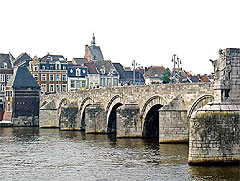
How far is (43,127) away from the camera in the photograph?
87.6 meters

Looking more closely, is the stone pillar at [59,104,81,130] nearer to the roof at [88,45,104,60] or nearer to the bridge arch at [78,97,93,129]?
→ the bridge arch at [78,97,93,129]

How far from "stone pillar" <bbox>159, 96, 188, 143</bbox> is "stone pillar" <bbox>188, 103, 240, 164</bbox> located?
12657mm

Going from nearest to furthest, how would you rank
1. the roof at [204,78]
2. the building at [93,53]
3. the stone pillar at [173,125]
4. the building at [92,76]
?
1. the stone pillar at [173,125]
2. the building at [92,76]
3. the roof at [204,78]
4. the building at [93,53]

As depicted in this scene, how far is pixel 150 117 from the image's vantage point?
5550cm

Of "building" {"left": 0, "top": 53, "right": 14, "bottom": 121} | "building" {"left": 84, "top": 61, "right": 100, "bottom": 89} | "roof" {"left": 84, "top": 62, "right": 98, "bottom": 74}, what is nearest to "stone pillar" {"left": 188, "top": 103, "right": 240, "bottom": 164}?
"building" {"left": 0, "top": 53, "right": 14, "bottom": 121}

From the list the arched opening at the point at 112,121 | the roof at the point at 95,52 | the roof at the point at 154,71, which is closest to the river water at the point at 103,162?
the arched opening at the point at 112,121

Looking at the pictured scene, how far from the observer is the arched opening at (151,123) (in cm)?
5522

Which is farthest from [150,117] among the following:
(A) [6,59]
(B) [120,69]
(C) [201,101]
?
(B) [120,69]

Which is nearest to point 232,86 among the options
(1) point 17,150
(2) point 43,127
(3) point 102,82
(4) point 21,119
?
(1) point 17,150

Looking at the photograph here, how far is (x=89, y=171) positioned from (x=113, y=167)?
5.63 ft

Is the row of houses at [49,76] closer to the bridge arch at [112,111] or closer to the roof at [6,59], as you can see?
the roof at [6,59]

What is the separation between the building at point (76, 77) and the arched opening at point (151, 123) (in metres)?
63.6

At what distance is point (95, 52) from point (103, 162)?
117792mm

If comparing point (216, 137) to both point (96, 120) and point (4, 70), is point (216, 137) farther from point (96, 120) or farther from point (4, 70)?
point (4, 70)
